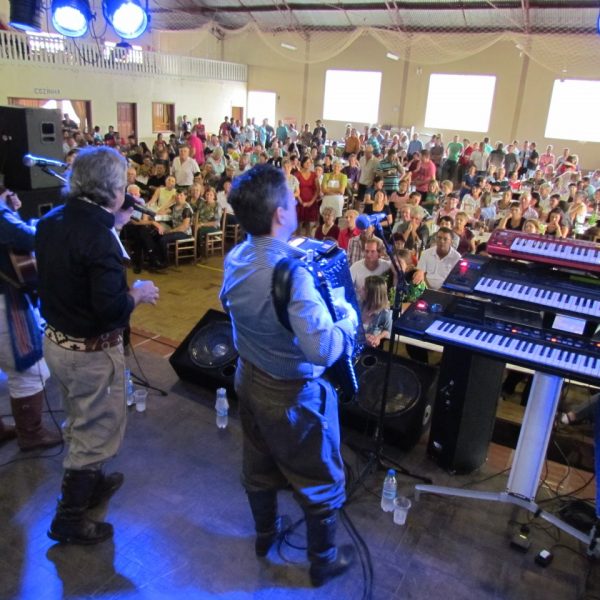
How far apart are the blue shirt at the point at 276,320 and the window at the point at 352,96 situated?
1716 centimetres

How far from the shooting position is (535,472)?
2348mm

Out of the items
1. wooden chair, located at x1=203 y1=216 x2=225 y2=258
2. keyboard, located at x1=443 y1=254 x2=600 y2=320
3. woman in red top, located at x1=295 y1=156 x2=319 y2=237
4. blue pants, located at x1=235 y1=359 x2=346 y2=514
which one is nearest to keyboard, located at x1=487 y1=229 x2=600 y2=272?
keyboard, located at x1=443 y1=254 x2=600 y2=320

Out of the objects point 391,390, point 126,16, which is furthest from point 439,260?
point 126,16

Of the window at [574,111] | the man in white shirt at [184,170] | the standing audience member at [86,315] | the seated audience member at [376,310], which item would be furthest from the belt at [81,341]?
the window at [574,111]

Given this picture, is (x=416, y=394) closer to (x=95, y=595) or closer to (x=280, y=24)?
(x=95, y=595)

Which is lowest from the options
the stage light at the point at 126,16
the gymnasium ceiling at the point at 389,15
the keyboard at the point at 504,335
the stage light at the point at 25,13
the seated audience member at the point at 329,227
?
the seated audience member at the point at 329,227

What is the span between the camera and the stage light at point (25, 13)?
506 cm

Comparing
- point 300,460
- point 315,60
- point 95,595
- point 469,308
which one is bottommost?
point 95,595

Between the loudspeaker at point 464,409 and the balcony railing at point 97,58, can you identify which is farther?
the balcony railing at point 97,58

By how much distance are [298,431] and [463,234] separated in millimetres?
4280

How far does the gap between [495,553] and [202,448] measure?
1492mm

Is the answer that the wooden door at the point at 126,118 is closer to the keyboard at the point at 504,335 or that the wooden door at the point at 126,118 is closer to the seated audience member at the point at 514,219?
the seated audience member at the point at 514,219

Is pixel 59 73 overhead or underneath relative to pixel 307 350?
overhead

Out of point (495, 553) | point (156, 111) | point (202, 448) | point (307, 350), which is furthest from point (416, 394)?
point (156, 111)
